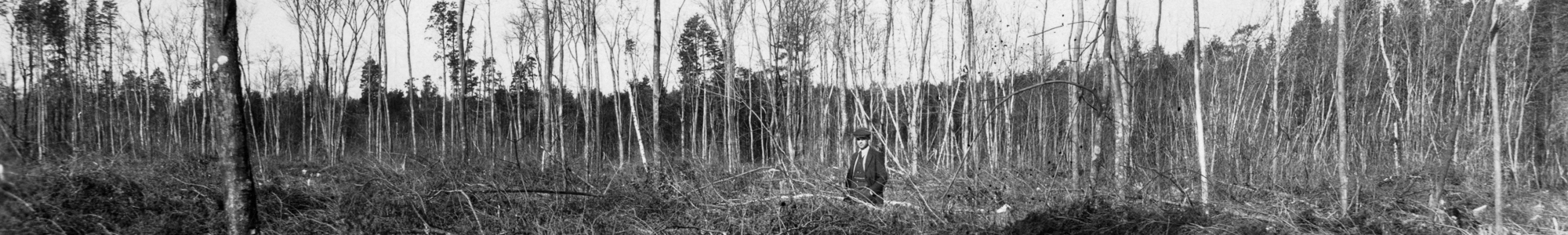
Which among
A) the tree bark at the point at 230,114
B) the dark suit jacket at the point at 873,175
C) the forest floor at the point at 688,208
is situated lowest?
the forest floor at the point at 688,208

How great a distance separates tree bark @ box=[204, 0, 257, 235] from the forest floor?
0.96 metres

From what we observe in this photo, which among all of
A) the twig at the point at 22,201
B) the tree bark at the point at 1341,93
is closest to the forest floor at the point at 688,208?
the twig at the point at 22,201

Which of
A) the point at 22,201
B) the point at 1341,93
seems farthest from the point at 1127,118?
the point at 22,201

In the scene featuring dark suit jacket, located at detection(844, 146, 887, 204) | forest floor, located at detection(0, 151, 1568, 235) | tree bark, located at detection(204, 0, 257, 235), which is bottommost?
forest floor, located at detection(0, 151, 1568, 235)

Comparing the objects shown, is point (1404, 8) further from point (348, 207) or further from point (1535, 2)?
point (348, 207)

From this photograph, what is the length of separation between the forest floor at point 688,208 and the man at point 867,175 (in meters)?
0.17

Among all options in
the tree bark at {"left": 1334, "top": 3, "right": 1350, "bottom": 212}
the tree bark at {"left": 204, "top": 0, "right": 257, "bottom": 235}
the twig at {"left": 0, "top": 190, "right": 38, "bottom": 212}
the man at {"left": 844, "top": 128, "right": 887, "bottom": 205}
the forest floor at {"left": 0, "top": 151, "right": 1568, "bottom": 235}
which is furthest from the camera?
the man at {"left": 844, "top": 128, "right": 887, "bottom": 205}

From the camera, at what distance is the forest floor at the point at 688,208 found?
6.08m

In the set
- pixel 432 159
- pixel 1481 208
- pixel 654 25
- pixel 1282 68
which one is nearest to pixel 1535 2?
pixel 1282 68

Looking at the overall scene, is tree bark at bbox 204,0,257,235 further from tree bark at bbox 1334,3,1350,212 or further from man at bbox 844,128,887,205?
tree bark at bbox 1334,3,1350,212

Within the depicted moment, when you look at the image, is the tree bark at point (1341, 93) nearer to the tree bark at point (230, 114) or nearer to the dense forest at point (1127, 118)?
the dense forest at point (1127, 118)

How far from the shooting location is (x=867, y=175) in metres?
6.92

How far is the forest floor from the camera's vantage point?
239 inches

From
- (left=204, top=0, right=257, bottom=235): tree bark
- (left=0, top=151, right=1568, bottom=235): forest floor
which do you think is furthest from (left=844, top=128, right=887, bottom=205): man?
(left=204, top=0, right=257, bottom=235): tree bark
